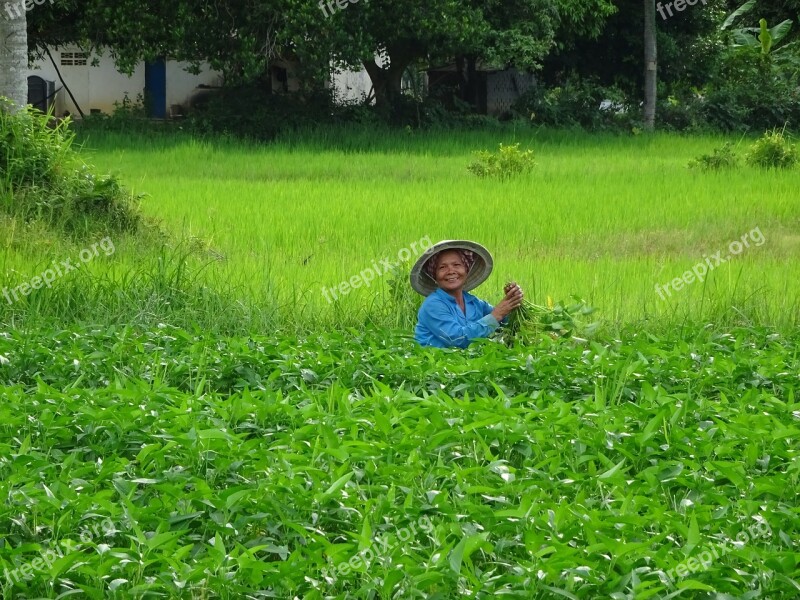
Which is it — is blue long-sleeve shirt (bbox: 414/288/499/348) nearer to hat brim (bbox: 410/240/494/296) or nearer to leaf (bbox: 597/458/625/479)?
hat brim (bbox: 410/240/494/296)

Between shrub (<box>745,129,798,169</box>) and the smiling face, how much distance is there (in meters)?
10.9

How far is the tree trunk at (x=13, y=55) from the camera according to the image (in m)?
10.9

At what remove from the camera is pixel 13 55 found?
36.3 feet

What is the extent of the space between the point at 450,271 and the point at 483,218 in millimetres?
4982

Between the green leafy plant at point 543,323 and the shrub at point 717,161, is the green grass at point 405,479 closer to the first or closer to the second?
the green leafy plant at point 543,323

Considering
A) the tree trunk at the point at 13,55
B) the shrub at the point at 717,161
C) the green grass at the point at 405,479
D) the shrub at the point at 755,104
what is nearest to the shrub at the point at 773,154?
the shrub at the point at 717,161

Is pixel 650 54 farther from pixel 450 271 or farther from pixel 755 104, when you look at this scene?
pixel 450 271

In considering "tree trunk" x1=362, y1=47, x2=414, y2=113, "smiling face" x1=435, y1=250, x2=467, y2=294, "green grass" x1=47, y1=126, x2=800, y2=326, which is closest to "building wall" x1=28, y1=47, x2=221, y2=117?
"tree trunk" x1=362, y1=47, x2=414, y2=113

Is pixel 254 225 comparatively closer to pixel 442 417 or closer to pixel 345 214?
pixel 345 214

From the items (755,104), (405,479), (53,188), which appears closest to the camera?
(405,479)

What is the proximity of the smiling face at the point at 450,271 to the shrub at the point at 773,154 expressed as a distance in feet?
35.9

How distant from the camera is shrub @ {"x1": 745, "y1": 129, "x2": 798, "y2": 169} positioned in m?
16.8

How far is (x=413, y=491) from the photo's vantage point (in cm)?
384

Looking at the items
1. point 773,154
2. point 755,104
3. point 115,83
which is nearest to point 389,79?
point 115,83
